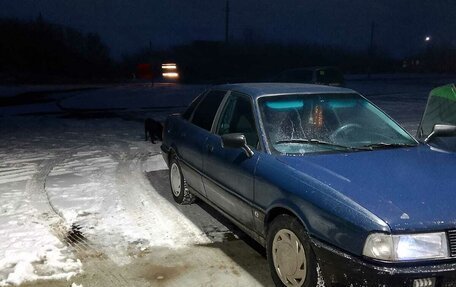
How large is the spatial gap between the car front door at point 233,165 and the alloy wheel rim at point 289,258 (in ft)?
1.40

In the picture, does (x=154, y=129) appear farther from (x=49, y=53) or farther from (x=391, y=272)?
(x=49, y=53)

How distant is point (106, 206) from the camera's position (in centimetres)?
530

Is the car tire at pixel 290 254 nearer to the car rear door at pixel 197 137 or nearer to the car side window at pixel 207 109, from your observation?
the car rear door at pixel 197 137

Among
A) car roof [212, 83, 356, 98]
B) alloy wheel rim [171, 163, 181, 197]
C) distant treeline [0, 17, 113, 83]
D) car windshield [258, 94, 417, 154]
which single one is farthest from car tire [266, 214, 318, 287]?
distant treeline [0, 17, 113, 83]

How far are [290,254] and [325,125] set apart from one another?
125 cm

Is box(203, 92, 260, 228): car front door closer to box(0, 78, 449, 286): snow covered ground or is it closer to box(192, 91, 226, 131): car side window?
box(192, 91, 226, 131): car side window

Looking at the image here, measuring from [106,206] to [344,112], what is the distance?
2960 mm

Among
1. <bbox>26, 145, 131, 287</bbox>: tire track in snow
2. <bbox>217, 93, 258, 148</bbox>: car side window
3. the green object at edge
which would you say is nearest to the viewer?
<bbox>26, 145, 131, 287</bbox>: tire track in snow

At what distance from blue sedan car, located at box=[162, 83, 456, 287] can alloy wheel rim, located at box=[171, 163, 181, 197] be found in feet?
1.25

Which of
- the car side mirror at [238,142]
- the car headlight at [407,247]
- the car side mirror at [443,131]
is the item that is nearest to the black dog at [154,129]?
the car side mirror at [238,142]

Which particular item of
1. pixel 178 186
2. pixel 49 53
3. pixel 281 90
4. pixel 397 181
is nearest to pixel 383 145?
pixel 397 181

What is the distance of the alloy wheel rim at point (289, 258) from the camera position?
9.70 feet

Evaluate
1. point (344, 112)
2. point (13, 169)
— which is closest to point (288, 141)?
point (344, 112)

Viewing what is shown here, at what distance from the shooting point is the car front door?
3.58 m
